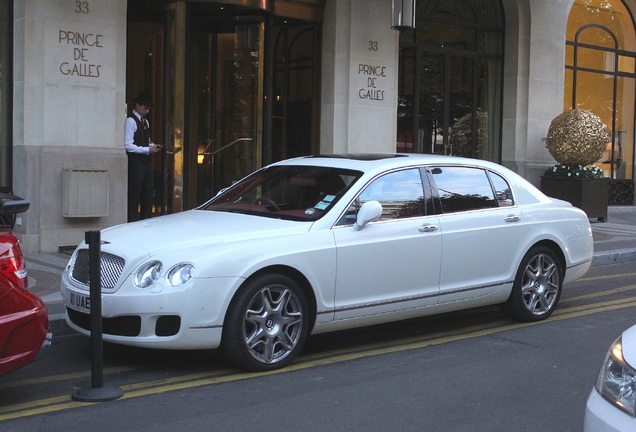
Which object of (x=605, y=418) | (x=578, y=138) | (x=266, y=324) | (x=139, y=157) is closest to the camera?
(x=605, y=418)

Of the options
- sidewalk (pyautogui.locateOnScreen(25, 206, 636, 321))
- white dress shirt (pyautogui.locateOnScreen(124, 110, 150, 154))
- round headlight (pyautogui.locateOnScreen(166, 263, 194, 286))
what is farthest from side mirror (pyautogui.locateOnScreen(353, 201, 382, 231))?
white dress shirt (pyautogui.locateOnScreen(124, 110, 150, 154))

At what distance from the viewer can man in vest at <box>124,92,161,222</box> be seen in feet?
38.0

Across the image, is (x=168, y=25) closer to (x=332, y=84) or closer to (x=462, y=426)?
(x=332, y=84)

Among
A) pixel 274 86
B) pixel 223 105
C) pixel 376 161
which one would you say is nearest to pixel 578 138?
pixel 274 86

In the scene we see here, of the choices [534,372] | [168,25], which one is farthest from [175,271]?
[168,25]

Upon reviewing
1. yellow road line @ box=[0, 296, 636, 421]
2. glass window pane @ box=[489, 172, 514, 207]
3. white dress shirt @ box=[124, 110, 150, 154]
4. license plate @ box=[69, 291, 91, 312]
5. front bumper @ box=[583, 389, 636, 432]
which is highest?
white dress shirt @ box=[124, 110, 150, 154]

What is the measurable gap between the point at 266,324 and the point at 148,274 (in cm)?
92

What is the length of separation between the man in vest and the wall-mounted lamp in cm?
506

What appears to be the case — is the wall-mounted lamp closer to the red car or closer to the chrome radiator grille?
the chrome radiator grille

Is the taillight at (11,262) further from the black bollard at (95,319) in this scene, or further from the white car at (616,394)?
the white car at (616,394)

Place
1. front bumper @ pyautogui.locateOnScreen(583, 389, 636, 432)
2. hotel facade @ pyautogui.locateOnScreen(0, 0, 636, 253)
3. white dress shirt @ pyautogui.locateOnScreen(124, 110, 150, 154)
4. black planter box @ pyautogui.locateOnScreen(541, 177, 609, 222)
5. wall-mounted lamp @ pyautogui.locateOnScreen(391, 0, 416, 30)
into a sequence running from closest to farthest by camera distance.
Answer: front bumper @ pyautogui.locateOnScreen(583, 389, 636, 432), hotel facade @ pyautogui.locateOnScreen(0, 0, 636, 253), white dress shirt @ pyautogui.locateOnScreen(124, 110, 150, 154), wall-mounted lamp @ pyautogui.locateOnScreen(391, 0, 416, 30), black planter box @ pyautogui.locateOnScreen(541, 177, 609, 222)

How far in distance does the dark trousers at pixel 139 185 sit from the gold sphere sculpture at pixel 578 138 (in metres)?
9.18

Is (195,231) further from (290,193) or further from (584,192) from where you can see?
(584,192)

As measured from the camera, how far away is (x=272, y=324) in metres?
6.14
